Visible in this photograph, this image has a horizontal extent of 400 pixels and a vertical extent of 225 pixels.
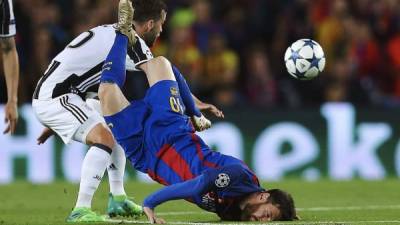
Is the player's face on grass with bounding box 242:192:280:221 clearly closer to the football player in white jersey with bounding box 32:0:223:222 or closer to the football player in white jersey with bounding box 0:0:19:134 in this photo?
the football player in white jersey with bounding box 32:0:223:222

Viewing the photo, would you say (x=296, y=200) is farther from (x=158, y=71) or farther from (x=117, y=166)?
(x=158, y=71)

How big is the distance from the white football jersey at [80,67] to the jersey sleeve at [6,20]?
502 millimetres

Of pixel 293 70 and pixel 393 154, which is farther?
pixel 393 154

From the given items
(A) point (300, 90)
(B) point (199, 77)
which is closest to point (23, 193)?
(B) point (199, 77)

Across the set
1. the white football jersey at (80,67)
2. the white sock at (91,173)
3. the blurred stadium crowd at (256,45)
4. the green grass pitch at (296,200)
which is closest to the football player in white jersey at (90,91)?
the white football jersey at (80,67)

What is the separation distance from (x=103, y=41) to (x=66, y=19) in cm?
716

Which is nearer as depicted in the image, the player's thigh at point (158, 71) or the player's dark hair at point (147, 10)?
the player's thigh at point (158, 71)

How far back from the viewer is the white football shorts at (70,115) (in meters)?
9.20

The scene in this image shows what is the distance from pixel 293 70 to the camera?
10.6m

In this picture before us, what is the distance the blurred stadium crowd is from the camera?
16031 millimetres

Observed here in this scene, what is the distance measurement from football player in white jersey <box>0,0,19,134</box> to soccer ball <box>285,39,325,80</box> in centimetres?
278

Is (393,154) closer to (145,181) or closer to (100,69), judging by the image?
(145,181)

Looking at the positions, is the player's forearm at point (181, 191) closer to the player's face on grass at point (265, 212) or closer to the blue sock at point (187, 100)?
the player's face on grass at point (265, 212)

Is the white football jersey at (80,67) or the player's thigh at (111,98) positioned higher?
the white football jersey at (80,67)
